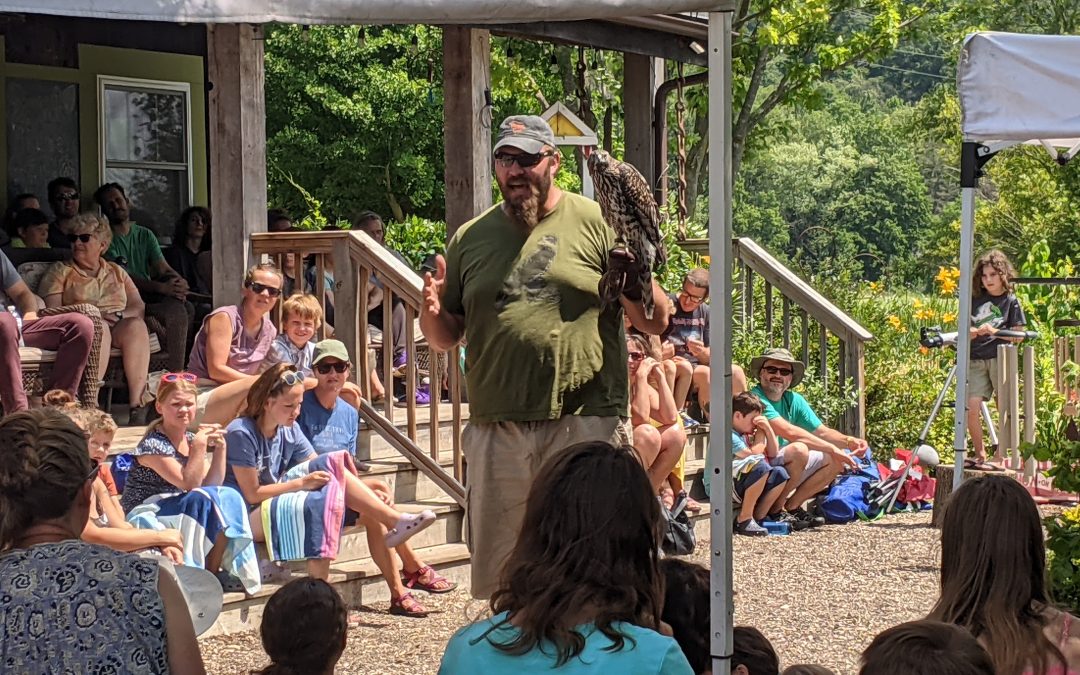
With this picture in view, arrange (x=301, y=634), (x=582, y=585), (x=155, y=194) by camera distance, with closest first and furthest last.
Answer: (x=582, y=585)
(x=301, y=634)
(x=155, y=194)

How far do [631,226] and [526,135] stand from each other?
0.41m

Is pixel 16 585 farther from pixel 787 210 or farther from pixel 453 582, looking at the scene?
pixel 787 210

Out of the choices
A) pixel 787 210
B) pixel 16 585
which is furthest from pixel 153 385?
pixel 787 210

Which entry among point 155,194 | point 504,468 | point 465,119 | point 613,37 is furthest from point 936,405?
point 504,468

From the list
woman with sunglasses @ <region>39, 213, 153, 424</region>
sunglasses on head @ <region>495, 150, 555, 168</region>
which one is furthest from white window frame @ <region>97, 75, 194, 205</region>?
sunglasses on head @ <region>495, 150, 555, 168</region>

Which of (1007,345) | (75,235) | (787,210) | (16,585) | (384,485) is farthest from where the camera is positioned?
(787,210)

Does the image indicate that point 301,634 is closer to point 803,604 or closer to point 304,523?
point 304,523

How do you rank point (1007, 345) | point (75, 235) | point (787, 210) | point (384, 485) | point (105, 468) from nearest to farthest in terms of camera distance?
point (105, 468), point (384, 485), point (75, 235), point (1007, 345), point (787, 210)

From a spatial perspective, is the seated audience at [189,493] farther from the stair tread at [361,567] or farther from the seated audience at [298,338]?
the seated audience at [298,338]

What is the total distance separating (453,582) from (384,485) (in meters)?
0.66

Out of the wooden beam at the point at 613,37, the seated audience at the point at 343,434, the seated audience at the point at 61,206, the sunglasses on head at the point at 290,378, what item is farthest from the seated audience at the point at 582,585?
the seated audience at the point at 61,206

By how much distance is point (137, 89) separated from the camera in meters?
9.93

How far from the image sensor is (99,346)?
6734 mm

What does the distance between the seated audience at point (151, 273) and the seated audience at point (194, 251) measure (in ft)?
0.64
